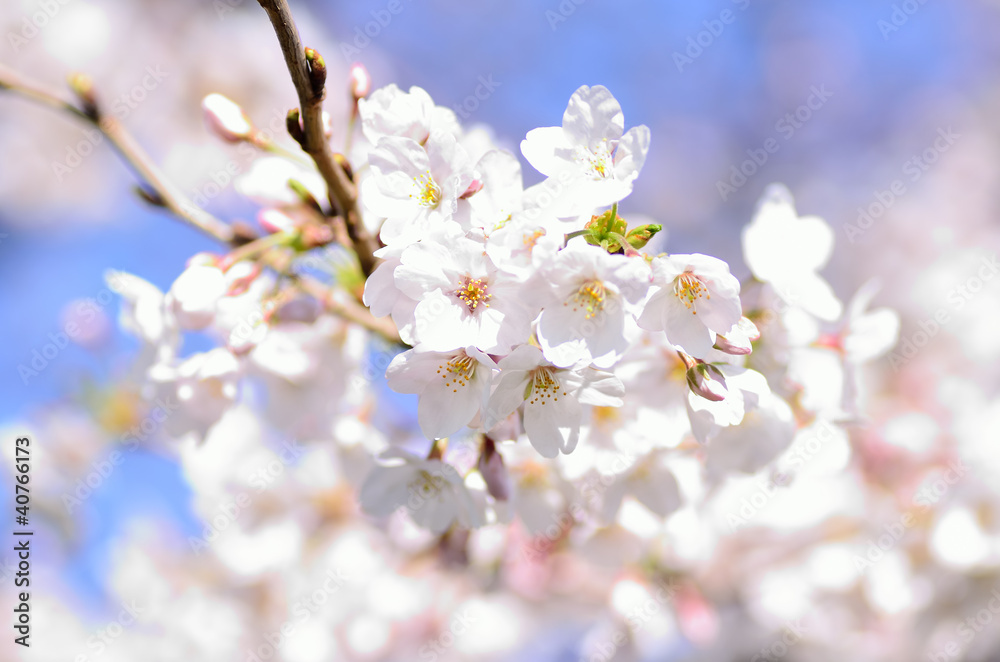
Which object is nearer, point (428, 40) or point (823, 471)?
point (823, 471)

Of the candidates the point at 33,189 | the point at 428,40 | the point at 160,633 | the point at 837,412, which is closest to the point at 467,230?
the point at 837,412

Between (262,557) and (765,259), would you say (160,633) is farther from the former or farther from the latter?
(765,259)

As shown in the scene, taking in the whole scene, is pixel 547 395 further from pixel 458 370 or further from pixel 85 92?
pixel 85 92

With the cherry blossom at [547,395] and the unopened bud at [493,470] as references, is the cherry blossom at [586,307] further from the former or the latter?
the unopened bud at [493,470]

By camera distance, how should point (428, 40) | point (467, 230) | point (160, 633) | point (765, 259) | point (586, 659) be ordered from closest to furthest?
point (467, 230), point (765, 259), point (586, 659), point (160, 633), point (428, 40)
